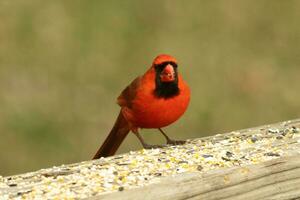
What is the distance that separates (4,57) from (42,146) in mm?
1291

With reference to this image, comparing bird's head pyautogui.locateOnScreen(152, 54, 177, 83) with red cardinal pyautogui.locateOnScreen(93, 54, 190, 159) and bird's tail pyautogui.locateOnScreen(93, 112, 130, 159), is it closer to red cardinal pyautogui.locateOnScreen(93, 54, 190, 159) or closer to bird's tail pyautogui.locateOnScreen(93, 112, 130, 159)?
red cardinal pyautogui.locateOnScreen(93, 54, 190, 159)

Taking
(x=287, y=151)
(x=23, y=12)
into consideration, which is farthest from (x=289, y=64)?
(x=287, y=151)

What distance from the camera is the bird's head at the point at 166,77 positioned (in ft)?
14.3

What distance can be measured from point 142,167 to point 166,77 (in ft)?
4.32

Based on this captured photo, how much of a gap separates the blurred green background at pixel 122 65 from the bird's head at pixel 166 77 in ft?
8.97

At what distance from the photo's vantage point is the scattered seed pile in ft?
9.24

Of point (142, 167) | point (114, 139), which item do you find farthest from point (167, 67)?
point (142, 167)

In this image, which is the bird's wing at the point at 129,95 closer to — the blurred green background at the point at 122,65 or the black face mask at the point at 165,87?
the black face mask at the point at 165,87

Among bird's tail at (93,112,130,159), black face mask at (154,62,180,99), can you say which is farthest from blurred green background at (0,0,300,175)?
black face mask at (154,62,180,99)

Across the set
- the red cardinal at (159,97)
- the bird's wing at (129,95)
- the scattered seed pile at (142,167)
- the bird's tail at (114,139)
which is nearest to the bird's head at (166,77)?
the red cardinal at (159,97)

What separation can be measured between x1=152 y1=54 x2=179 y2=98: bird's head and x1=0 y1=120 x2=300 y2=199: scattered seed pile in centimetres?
73

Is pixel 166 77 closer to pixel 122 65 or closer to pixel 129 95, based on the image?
pixel 129 95

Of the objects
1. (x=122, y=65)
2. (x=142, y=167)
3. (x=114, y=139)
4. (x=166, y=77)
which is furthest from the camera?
(x=122, y=65)

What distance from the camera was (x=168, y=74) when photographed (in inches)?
173
